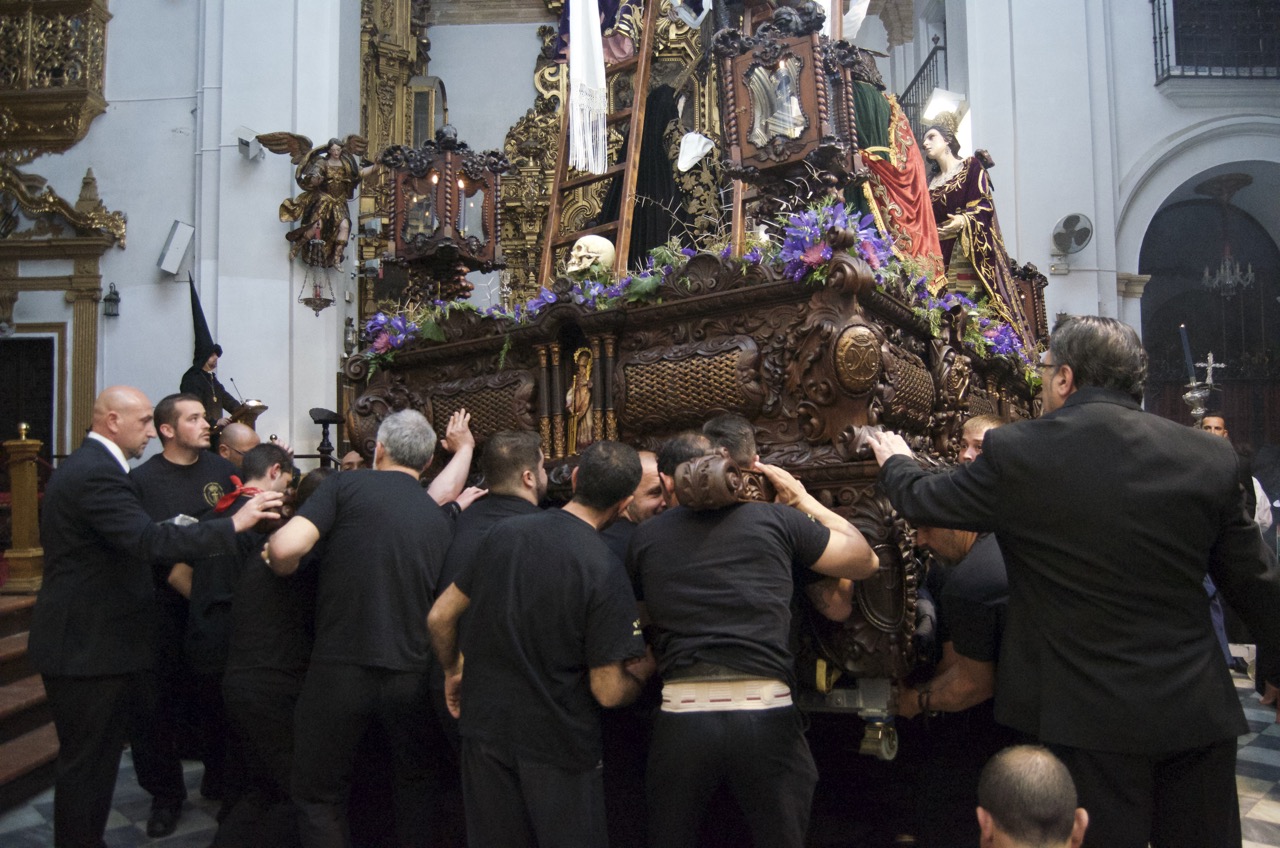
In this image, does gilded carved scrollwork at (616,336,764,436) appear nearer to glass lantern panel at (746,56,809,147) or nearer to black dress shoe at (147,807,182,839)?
glass lantern panel at (746,56,809,147)

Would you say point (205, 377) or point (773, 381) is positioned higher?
point (205, 377)

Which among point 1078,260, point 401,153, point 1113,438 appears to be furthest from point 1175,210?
point 1113,438

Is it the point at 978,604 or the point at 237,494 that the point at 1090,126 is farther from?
the point at 237,494

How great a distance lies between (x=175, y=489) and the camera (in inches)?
186

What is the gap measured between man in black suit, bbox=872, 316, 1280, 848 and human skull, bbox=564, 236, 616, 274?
341 centimetres

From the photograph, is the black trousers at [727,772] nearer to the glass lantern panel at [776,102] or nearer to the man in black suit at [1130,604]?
the man in black suit at [1130,604]

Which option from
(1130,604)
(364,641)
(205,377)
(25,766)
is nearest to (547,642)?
(364,641)

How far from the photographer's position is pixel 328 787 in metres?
3.55

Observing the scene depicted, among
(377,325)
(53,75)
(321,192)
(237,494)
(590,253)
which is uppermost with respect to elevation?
(53,75)

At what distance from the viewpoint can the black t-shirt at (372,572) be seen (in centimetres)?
356

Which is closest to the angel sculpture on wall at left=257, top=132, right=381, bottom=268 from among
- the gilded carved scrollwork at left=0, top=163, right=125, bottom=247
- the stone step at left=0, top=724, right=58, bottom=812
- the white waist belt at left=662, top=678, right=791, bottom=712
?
the gilded carved scrollwork at left=0, top=163, right=125, bottom=247

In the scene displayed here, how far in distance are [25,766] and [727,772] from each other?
13.2 feet

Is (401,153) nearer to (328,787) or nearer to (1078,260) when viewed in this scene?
(328,787)

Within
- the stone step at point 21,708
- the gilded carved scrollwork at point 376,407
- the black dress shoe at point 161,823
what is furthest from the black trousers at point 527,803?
the stone step at point 21,708
